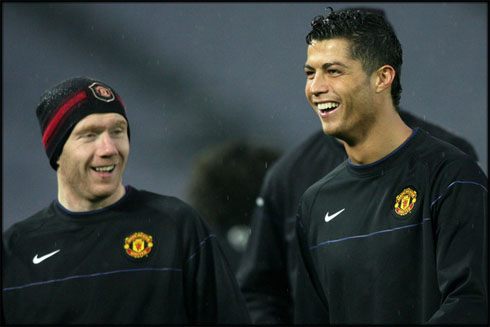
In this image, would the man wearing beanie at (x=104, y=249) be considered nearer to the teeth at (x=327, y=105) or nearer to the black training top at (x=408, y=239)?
the black training top at (x=408, y=239)

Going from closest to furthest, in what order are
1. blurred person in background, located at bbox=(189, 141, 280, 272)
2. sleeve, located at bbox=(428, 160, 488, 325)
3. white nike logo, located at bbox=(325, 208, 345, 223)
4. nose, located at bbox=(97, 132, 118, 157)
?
sleeve, located at bbox=(428, 160, 488, 325) < white nike logo, located at bbox=(325, 208, 345, 223) < nose, located at bbox=(97, 132, 118, 157) < blurred person in background, located at bbox=(189, 141, 280, 272)

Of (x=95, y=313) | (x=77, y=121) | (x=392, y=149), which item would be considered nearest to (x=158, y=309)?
(x=95, y=313)

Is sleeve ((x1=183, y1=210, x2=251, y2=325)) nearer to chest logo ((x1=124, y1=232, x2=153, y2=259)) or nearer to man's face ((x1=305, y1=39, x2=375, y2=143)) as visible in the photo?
chest logo ((x1=124, y1=232, x2=153, y2=259))

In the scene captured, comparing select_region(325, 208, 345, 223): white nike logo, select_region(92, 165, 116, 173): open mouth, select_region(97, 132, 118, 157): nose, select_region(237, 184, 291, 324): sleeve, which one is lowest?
select_region(237, 184, 291, 324): sleeve

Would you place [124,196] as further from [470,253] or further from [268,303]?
[470,253]

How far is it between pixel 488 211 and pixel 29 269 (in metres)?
1.62

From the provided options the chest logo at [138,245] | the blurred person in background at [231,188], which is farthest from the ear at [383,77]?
the blurred person in background at [231,188]

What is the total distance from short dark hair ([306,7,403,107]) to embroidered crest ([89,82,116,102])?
816mm

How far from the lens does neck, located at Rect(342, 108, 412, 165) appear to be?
2.27 meters

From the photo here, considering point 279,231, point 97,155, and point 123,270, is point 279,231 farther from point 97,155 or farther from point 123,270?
point 97,155

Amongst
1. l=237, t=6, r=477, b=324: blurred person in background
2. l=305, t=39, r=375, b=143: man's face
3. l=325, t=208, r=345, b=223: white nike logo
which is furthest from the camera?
l=237, t=6, r=477, b=324: blurred person in background

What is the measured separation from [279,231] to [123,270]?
3.78ft

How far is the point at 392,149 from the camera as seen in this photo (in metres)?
2.32

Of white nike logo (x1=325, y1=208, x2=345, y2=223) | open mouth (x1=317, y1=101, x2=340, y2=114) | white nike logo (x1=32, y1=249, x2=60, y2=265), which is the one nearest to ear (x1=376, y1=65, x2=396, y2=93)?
open mouth (x1=317, y1=101, x2=340, y2=114)
